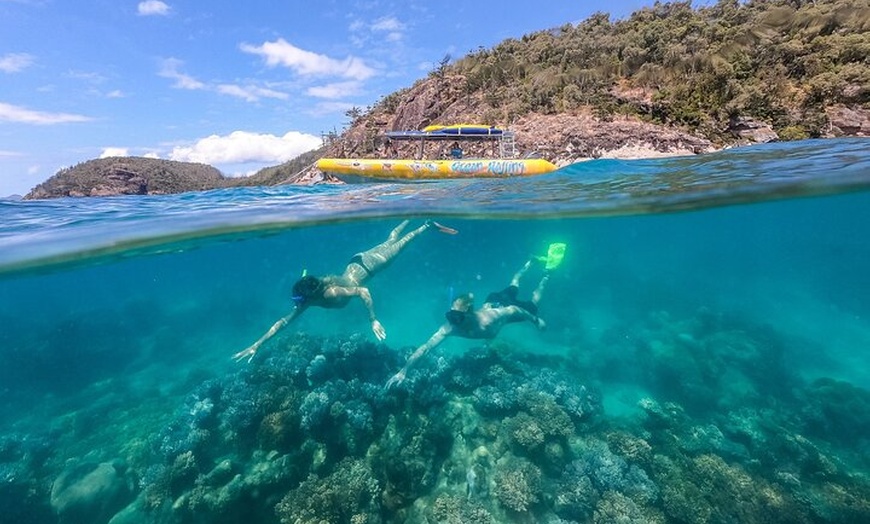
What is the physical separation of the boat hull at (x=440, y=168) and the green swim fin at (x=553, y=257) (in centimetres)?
329

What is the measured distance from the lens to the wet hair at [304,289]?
7868 mm

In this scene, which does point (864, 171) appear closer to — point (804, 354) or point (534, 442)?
point (804, 354)

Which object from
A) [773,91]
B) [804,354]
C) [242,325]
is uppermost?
[773,91]

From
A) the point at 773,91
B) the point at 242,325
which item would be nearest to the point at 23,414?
the point at 242,325

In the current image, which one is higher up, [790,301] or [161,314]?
[161,314]

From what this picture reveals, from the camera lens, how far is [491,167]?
52.3ft

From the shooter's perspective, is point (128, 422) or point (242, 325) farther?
point (242, 325)

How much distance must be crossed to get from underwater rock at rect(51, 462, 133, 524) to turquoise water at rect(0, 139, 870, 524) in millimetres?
32

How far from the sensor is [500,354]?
11.1m

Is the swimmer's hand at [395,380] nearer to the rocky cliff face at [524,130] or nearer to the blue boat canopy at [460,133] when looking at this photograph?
the blue boat canopy at [460,133]

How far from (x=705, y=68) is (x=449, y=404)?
25.1 metres

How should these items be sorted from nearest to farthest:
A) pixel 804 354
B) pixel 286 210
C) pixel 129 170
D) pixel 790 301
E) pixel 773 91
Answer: pixel 286 210 < pixel 804 354 < pixel 773 91 < pixel 790 301 < pixel 129 170

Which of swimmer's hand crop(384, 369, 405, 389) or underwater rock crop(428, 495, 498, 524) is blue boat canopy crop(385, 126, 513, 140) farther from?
underwater rock crop(428, 495, 498, 524)

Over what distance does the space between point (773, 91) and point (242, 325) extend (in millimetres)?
29344
